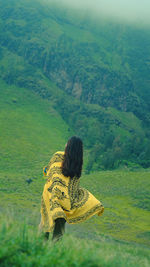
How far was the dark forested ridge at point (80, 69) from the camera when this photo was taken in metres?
108

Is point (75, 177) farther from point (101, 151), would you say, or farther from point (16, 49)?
point (16, 49)

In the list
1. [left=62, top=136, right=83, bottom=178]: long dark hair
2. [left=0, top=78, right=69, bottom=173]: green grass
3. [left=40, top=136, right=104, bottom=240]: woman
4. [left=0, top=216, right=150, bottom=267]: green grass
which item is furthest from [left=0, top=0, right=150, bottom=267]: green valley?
[left=62, top=136, right=83, bottom=178]: long dark hair

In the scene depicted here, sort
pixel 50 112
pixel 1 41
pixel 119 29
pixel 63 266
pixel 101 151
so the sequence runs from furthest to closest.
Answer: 1. pixel 119 29
2. pixel 1 41
3. pixel 50 112
4. pixel 101 151
5. pixel 63 266

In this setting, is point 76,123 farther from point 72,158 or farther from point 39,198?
point 72,158

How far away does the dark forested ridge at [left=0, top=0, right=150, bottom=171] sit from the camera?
108 meters

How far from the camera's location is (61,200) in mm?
6090

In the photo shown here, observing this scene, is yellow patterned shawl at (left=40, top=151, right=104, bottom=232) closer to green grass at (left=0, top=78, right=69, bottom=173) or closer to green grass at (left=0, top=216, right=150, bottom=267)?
green grass at (left=0, top=216, right=150, bottom=267)

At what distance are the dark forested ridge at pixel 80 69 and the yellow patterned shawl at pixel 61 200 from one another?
77.1m

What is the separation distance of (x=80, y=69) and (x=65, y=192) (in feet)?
428

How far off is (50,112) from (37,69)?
117 ft

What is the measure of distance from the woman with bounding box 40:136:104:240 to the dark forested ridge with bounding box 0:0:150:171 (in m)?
77.2

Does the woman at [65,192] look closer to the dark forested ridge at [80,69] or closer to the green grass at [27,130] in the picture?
the green grass at [27,130]

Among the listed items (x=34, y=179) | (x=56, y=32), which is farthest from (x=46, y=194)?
(x=56, y=32)

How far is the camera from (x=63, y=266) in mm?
3088
